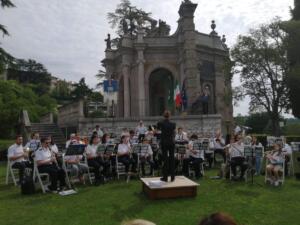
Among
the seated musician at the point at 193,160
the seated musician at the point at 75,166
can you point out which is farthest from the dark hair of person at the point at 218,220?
the seated musician at the point at 193,160

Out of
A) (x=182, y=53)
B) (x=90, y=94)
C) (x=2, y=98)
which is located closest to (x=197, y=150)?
(x=182, y=53)

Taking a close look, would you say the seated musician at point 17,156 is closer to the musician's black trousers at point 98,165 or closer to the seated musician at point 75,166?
the seated musician at point 75,166

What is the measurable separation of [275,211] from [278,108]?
32.4 metres

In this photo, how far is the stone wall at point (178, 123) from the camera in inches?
1045

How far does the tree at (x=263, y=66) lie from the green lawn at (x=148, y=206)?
26.0 metres

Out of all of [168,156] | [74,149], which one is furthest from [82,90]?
[168,156]

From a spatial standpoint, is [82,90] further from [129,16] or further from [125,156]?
[125,156]

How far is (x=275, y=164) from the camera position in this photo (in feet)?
43.7

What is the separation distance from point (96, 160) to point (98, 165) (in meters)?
0.22

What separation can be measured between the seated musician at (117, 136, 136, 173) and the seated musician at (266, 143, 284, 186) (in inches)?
186

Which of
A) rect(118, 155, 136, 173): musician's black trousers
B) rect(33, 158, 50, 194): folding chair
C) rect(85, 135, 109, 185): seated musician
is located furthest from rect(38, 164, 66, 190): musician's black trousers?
rect(118, 155, 136, 173): musician's black trousers

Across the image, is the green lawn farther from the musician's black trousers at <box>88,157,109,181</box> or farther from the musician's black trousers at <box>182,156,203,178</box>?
the musician's black trousers at <box>182,156,203,178</box>

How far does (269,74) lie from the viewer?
125 feet

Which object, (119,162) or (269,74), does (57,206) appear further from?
(269,74)
